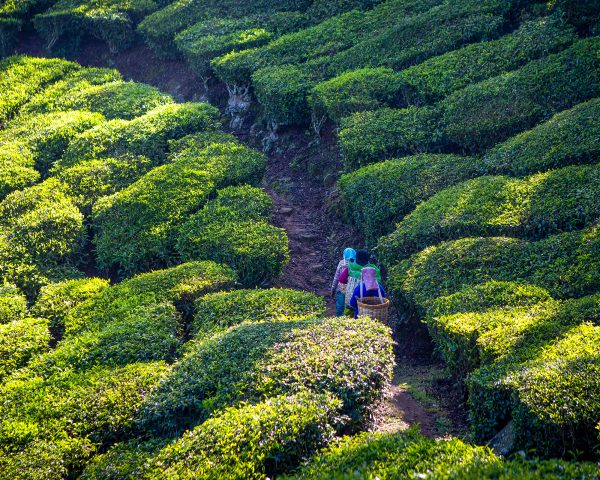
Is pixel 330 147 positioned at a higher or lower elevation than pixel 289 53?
lower

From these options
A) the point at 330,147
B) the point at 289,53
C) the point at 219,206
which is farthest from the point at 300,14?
the point at 219,206

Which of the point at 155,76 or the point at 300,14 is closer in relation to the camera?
the point at 300,14

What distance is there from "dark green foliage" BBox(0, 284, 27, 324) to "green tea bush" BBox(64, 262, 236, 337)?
937 millimetres

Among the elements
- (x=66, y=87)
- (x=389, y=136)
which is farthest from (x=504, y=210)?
(x=66, y=87)

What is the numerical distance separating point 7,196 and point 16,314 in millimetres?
4368

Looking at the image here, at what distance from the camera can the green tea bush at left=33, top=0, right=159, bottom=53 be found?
72.4 feet

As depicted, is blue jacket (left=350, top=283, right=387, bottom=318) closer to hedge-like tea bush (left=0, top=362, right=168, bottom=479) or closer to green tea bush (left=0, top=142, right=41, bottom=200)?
hedge-like tea bush (left=0, top=362, right=168, bottom=479)

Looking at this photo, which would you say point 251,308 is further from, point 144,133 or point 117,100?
point 117,100

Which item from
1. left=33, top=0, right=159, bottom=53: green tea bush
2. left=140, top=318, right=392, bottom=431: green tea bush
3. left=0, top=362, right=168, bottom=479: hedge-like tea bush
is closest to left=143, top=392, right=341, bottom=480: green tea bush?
left=140, top=318, right=392, bottom=431: green tea bush

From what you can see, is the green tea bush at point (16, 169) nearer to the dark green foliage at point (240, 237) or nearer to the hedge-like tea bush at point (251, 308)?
the dark green foliage at point (240, 237)

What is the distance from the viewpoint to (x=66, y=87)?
19781 millimetres

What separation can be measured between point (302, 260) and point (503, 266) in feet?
15.5

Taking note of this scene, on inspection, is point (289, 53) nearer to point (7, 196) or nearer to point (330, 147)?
point (330, 147)

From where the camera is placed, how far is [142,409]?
25.2 ft
